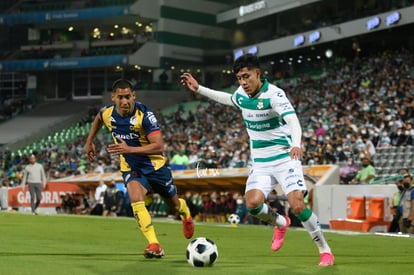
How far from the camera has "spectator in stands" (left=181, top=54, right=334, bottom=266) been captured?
34.3 ft

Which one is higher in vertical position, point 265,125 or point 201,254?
point 265,125

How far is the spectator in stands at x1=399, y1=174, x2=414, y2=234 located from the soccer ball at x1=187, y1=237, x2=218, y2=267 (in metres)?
11.8

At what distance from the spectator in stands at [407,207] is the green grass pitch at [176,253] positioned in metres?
1.87

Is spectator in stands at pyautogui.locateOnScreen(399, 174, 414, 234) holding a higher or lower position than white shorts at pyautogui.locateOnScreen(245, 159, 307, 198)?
lower

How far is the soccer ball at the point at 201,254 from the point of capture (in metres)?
9.95

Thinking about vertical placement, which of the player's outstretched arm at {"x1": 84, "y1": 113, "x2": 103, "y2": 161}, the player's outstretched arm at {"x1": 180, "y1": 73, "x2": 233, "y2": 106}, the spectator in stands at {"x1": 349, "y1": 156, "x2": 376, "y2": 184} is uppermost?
the player's outstretched arm at {"x1": 180, "y1": 73, "x2": 233, "y2": 106}

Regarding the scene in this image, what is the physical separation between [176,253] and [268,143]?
8.54 ft

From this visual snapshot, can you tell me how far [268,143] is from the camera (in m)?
11.0

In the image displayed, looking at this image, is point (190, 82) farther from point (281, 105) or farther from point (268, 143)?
point (281, 105)

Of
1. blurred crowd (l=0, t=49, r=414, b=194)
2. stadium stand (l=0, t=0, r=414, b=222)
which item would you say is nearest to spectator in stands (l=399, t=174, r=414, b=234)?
stadium stand (l=0, t=0, r=414, b=222)

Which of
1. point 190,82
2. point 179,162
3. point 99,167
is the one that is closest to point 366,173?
point 179,162

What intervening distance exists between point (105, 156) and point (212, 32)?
2417 centimetres

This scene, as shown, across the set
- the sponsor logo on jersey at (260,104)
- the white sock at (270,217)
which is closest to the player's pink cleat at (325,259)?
the white sock at (270,217)

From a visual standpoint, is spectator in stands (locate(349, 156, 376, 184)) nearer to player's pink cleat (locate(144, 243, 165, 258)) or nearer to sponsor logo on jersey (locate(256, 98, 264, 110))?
sponsor logo on jersey (locate(256, 98, 264, 110))
